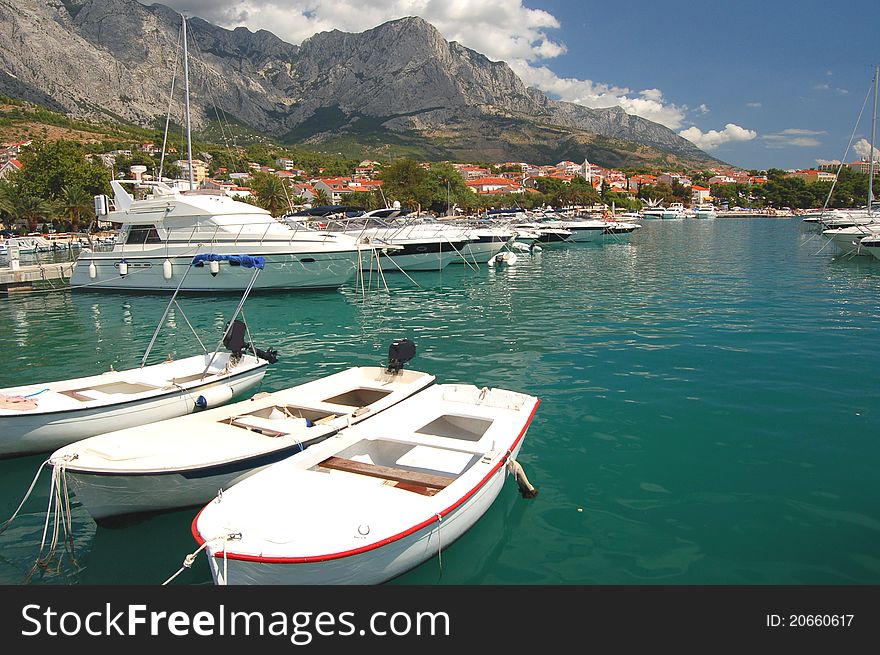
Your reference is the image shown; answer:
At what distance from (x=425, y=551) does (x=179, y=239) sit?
22.6m

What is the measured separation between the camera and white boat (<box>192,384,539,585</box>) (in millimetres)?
4641

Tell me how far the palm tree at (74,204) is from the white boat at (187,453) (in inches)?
2326

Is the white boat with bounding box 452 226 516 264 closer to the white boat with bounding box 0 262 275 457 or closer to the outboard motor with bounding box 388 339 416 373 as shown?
the white boat with bounding box 0 262 275 457

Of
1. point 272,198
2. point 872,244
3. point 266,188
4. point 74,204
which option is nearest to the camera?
point 872,244

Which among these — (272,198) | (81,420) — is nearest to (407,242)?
(81,420)

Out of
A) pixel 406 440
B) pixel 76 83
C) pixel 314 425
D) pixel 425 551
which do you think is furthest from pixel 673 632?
pixel 76 83

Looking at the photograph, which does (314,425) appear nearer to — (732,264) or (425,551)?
(425,551)

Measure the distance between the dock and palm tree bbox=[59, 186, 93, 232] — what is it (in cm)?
3166

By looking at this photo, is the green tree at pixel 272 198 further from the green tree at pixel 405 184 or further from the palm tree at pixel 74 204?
the palm tree at pixel 74 204

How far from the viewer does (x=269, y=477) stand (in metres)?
5.96

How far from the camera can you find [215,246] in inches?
933

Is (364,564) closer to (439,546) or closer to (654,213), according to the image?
(439,546)

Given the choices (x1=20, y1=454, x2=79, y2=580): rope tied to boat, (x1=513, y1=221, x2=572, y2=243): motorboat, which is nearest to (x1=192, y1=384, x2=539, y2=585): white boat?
(x1=20, y1=454, x2=79, y2=580): rope tied to boat

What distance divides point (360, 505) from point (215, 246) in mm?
20734
